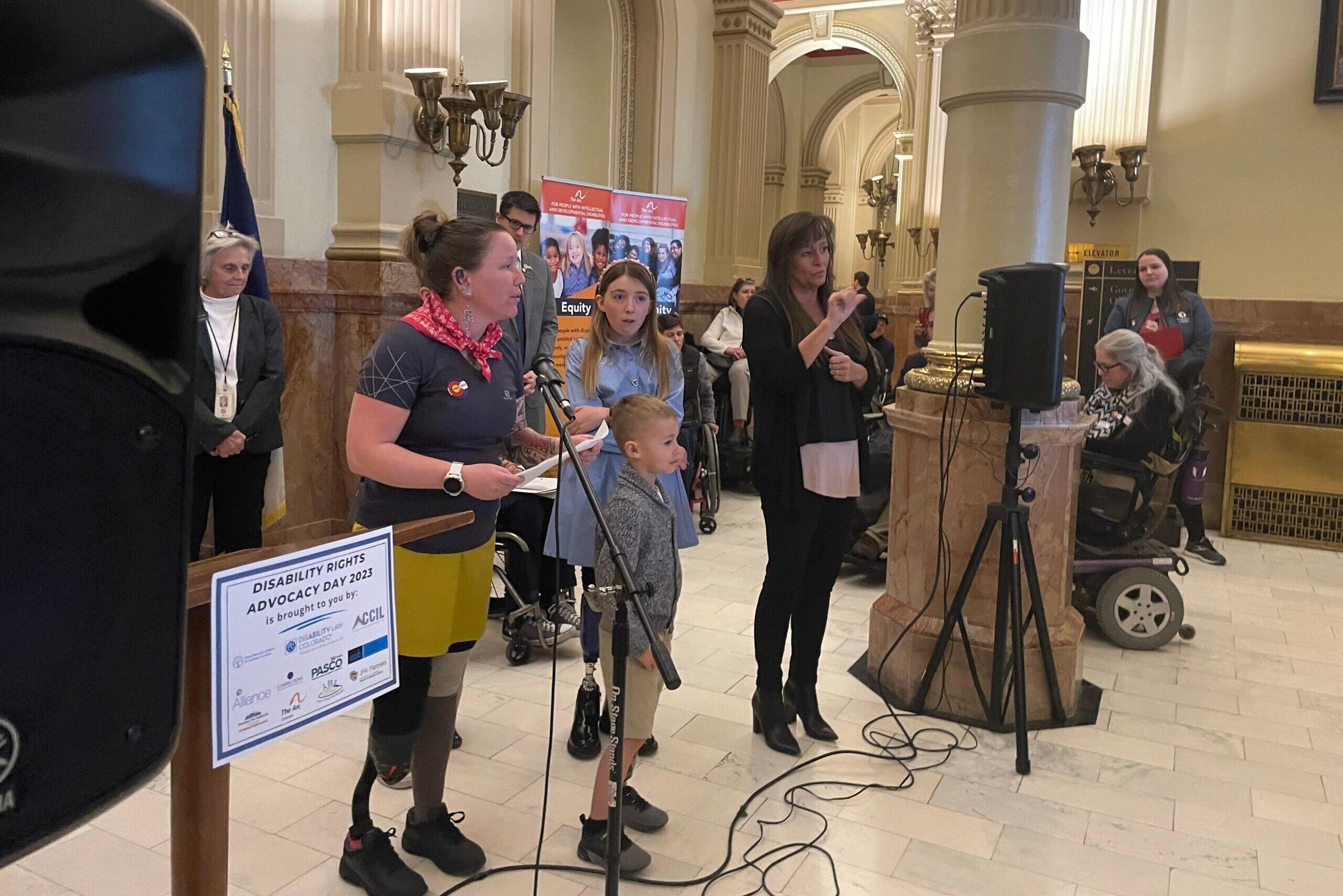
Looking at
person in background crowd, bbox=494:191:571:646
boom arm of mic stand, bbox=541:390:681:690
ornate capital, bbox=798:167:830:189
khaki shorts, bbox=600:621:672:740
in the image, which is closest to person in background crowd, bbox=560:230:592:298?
person in background crowd, bbox=494:191:571:646

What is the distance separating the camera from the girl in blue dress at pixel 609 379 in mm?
3021

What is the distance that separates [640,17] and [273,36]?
167 inches

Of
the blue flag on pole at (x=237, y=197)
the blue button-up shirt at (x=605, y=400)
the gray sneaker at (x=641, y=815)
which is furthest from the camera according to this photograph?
the blue flag on pole at (x=237, y=197)

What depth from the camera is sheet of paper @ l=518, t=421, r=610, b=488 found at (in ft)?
6.12

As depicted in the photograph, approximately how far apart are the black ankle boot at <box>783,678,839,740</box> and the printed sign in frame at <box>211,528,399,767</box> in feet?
6.95

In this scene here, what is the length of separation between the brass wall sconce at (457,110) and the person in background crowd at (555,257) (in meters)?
0.63

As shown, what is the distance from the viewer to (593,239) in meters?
6.55

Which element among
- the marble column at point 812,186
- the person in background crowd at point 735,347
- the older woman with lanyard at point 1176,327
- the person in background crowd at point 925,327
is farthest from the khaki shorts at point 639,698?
the marble column at point 812,186

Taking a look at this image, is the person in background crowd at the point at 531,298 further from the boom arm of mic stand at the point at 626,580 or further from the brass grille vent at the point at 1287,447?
the brass grille vent at the point at 1287,447

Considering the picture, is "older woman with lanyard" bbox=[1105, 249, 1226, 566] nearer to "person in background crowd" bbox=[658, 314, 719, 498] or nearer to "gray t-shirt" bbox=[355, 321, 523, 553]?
"person in background crowd" bbox=[658, 314, 719, 498]

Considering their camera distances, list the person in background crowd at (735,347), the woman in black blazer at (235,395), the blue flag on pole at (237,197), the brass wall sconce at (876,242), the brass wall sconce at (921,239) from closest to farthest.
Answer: the woman in black blazer at (235,395) < the blue flag on pole at (237,197) < the person in background crowd at (735,347) < the brass wall sconce at (921,239) < the brass wall sconce at (876,242)

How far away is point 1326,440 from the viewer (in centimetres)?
632

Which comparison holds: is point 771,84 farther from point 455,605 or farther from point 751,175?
point 455,605

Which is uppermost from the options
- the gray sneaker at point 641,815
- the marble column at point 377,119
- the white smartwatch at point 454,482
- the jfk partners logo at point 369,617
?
the marble column at point 377,119
